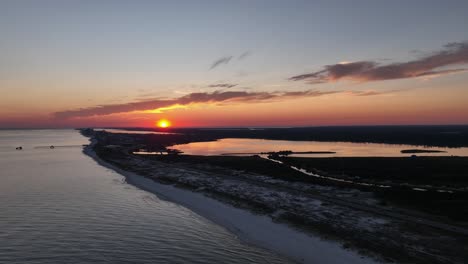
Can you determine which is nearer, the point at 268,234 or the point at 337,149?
the point at 268,234

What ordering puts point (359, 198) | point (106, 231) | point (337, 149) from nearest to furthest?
point (106, 231) < point (359, 198) < point (337, 149)

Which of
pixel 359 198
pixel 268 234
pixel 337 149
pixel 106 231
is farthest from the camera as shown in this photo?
pixel 337 149

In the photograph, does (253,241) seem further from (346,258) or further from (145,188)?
(145,188)

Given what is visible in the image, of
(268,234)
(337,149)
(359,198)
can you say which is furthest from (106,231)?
(337,149)

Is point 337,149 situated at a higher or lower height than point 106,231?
higher

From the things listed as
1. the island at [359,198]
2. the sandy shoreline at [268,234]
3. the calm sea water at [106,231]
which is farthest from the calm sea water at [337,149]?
the calm sea water at [106,231]

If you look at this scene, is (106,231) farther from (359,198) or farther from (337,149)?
(337,149)

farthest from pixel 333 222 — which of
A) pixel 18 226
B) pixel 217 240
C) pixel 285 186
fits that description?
pixel 18 226

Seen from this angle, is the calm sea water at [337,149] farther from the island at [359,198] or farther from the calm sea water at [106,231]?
the calm sea water at [106,231]

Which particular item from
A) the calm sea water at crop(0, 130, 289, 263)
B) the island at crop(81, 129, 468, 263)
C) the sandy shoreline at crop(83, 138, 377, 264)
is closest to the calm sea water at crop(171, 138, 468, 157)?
the island at crop(81, 129, 468, 263)
